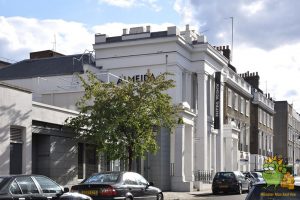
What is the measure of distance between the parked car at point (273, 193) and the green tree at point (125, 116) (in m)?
15.4

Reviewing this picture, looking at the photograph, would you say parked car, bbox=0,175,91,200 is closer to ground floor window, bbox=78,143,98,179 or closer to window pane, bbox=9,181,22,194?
window pane, bbox=9,181,22,194

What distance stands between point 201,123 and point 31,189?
28705mm

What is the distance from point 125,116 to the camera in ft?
76.9

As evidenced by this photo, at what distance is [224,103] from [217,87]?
5.59 metres

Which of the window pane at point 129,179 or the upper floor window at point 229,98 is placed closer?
the window pane at point 129,179

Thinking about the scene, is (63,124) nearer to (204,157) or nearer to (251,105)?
(204,157)

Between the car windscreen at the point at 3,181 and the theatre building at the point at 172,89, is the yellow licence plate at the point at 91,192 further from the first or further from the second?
the theatre building at the point at 172,89

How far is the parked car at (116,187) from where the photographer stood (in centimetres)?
1683

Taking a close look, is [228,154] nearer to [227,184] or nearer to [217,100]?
[217,100]

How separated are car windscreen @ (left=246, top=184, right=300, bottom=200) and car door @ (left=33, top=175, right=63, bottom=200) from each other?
7484 millimetres

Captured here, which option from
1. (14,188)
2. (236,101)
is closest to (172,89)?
(236,101)

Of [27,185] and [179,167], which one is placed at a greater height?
[27,185]

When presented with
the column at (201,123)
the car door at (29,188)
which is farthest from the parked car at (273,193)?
the column at (201,123)

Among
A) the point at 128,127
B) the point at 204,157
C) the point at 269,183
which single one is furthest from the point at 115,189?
the point at 204,157
